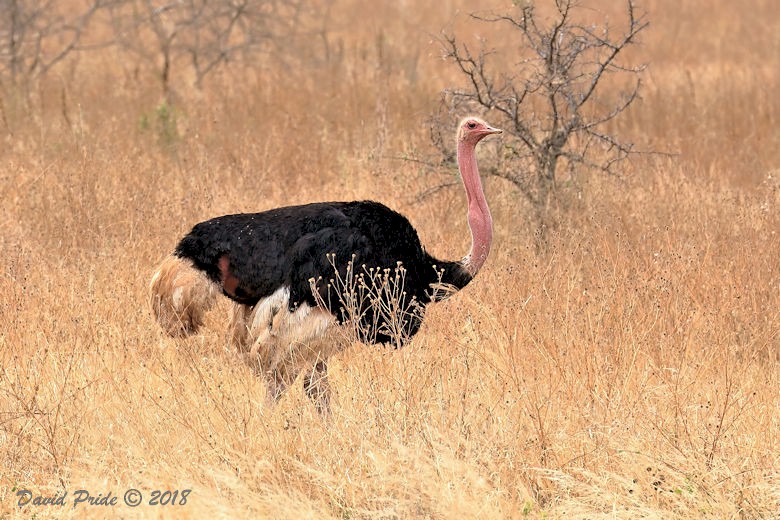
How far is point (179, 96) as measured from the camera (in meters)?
11.7

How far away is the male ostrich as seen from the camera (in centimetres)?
504

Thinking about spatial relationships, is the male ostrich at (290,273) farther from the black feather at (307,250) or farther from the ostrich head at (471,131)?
the ostrich head at (471,131)

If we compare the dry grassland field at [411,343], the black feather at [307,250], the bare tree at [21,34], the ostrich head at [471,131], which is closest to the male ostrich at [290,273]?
the black feather at [307,250]

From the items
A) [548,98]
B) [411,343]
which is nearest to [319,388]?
[411,343]

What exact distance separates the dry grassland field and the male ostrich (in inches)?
6.8

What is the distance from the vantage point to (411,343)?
4938 mm

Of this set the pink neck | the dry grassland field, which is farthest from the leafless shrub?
the pink neck

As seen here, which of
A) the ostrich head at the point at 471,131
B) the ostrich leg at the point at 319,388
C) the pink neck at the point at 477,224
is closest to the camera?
the ostrich leg at the point at 319,388

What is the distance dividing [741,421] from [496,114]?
15.7 feet

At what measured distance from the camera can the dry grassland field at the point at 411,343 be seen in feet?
13.3

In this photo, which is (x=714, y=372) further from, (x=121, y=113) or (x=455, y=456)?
(x=121, y=113)

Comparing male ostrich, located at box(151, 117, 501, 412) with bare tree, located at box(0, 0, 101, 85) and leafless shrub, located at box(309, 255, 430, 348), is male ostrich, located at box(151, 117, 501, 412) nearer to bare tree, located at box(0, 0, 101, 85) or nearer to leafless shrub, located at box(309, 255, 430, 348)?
leafless shrub, located at box(309, 255, 430, 348)

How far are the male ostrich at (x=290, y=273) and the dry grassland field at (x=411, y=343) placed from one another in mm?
171

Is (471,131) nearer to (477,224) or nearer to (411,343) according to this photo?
(477,224)
